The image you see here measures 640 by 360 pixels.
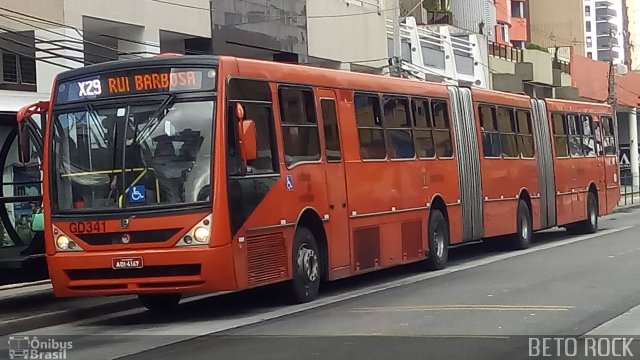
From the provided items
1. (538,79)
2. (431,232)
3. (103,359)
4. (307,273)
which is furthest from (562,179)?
(538,79)

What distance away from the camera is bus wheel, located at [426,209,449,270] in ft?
59.1

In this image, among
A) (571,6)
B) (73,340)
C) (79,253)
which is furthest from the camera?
(571,6)

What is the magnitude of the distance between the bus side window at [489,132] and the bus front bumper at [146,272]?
9.75m

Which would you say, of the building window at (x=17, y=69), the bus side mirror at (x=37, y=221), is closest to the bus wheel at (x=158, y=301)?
the bus side mirror at (x=37, y=221)

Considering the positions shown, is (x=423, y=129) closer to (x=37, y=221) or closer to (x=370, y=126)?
(x=370, y=126)

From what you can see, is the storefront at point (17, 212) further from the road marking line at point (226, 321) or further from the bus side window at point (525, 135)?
the bus side window at point (525, 135)

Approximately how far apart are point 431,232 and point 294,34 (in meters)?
12.9

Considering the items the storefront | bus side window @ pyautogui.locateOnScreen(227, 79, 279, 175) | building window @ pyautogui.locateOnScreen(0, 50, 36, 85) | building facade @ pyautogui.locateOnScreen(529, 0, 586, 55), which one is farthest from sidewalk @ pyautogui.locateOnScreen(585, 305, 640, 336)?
building facade @ pyautogui.locateOnScreen(529, 0, 586, 55)

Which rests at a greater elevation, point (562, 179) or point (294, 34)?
point (294, 34)

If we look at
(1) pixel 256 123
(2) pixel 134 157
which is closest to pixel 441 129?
(1) pixel 256 123

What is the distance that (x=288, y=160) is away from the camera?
1378cm

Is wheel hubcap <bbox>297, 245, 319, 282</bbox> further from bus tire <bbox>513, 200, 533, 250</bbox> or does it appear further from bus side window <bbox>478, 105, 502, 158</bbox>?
bus tire <bbox>513, 200, 533, 250</bbox>

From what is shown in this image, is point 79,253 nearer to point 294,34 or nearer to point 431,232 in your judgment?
point 431,232

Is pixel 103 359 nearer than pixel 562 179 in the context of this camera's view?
Yes
